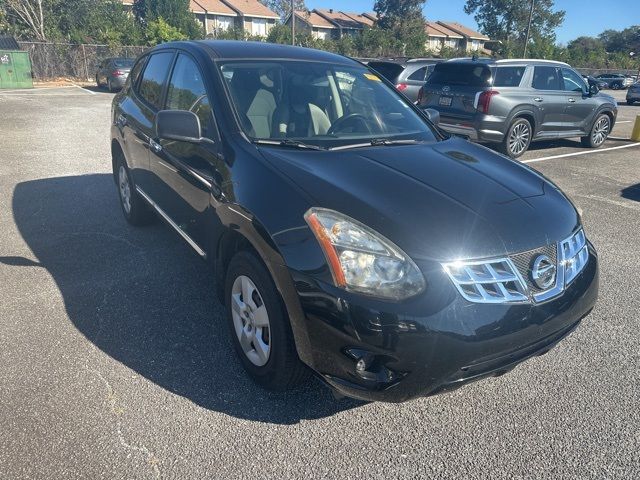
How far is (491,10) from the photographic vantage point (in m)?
64.4

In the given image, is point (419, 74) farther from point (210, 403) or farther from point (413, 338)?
point (413, 338)

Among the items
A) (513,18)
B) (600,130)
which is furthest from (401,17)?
(600,130)

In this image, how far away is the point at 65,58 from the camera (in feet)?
90.8

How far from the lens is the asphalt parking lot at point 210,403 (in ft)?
7.20

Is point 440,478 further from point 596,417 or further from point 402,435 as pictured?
point 596,417

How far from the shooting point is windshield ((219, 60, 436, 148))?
9.90 feet

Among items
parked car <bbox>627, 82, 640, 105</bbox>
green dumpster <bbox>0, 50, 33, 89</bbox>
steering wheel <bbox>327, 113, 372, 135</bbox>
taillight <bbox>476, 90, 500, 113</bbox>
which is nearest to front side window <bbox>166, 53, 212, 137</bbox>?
steering wheel <bbox>327, 113, 372, 135</bbox>

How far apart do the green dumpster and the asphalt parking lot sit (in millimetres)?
21795

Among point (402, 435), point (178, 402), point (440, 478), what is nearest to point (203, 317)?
point (178, 402)

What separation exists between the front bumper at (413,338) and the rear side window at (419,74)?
11.4 metres

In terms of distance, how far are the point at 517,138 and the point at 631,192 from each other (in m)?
2.65

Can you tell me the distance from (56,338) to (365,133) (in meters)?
2.38

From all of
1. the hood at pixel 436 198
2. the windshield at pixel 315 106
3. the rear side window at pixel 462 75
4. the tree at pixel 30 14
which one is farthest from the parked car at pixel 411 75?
the tree at pixel 30 14

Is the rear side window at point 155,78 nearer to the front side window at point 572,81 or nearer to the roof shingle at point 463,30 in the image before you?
the front side window at point 572,81
